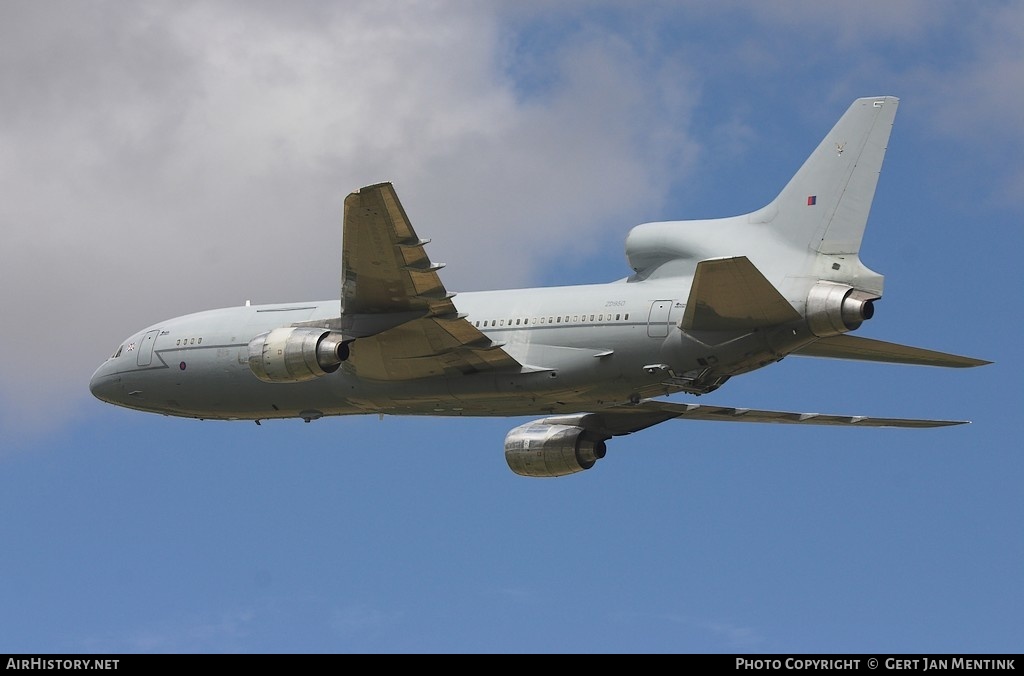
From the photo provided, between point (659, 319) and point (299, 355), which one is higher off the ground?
point (659, 319)

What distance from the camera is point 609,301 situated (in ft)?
122

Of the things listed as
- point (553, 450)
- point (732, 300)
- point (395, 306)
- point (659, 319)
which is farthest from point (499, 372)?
point (553, 450)

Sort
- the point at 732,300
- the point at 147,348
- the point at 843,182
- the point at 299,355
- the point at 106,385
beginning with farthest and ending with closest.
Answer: the point at 106,385 < the point at 147,348 < the point at 299,355 < the point at 843,182 < the point at 732,300

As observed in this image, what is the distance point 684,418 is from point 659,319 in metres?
9.35

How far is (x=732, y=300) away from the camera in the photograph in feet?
111

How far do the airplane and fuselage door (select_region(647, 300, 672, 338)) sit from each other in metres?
0.04

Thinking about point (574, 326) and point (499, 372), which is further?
point (499, 372)

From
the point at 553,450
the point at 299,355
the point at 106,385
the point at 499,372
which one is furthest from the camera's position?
the point at 106,385

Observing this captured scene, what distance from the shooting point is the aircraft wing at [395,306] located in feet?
110

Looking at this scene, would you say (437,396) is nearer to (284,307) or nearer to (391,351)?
(391,351)

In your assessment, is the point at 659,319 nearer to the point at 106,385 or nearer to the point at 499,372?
the point at 499,372

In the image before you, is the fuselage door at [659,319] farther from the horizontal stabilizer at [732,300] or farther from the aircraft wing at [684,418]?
the aircraft wing at [684,418]
